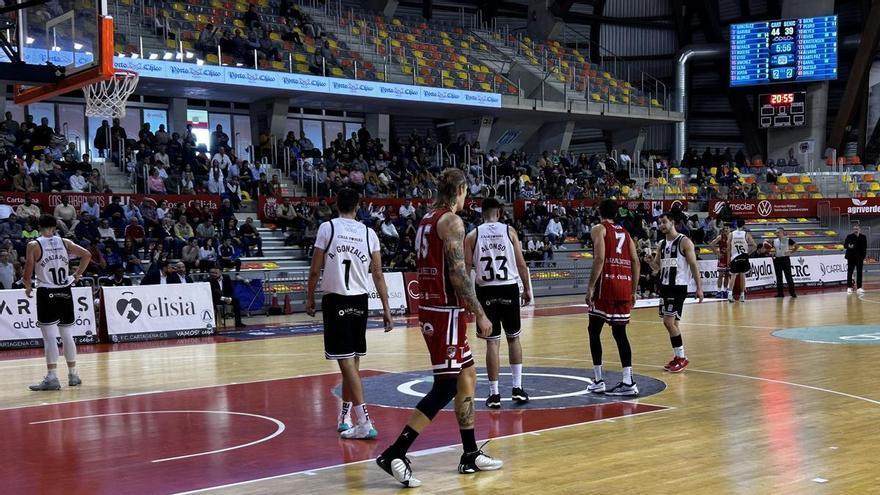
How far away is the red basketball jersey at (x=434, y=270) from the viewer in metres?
7.20

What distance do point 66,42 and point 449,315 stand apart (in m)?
9.70

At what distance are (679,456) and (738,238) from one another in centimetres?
1835

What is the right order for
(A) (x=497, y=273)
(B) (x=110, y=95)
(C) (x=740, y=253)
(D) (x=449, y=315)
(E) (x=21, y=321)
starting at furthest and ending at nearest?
(C) (x=740, y=253)
(E) (x=21, y=321)
(B) (x=110, y=95)
(A) (x=497, y=273)
(D) (x=449, y=315)

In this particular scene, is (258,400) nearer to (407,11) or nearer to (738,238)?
(738,238)

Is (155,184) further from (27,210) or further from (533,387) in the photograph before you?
(533,387)

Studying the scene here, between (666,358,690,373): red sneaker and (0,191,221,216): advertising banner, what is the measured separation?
16804 mm

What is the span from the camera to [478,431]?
8.64 metres

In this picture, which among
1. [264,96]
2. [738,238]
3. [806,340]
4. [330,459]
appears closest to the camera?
[330,459]

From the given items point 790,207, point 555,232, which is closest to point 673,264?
point 555,232

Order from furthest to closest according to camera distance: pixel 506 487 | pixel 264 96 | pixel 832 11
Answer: pixel 832 11 → pixel 264 96 → pixel 506 487

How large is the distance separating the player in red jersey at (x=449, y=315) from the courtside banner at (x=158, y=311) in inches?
505

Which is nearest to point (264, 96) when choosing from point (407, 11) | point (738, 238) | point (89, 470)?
point (407, 11)

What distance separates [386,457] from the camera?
6.83 metres

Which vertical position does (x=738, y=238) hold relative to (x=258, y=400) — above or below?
above
